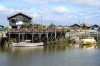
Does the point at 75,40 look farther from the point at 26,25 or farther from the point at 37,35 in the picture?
the point at 26,25

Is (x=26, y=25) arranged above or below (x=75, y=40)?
above

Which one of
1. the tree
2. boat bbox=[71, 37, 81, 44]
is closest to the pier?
boat bbox=[71, 37, 81, 44]

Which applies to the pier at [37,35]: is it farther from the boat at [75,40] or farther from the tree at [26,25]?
the tree at [26,25]

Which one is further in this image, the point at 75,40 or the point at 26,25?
the point at 26,25

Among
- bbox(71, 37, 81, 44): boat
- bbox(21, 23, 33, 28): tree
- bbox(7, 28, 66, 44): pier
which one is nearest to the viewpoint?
bbox(7, 28, 66, 44): pier

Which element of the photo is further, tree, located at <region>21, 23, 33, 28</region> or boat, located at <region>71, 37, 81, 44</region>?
tree, located at <region>21, 23, 33, 28</region>

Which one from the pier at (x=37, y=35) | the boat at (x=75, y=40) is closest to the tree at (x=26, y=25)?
the pier at (x=37, y=35)

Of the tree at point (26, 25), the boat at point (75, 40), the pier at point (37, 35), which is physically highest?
the tree at point (26, 25)

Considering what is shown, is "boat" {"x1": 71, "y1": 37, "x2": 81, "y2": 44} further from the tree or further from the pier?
the tree

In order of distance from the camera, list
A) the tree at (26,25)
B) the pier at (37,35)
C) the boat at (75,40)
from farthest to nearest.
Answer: the tree at (26,25)
the boat at (75,40)
the pier at (37,35)

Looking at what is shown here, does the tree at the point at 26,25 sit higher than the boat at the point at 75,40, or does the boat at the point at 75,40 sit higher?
the tree at the point at 26,25

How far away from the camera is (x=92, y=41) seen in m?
82.1

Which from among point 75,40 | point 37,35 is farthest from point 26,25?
point 75,40

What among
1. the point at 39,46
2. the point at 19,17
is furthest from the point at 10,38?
the point at 19,17
